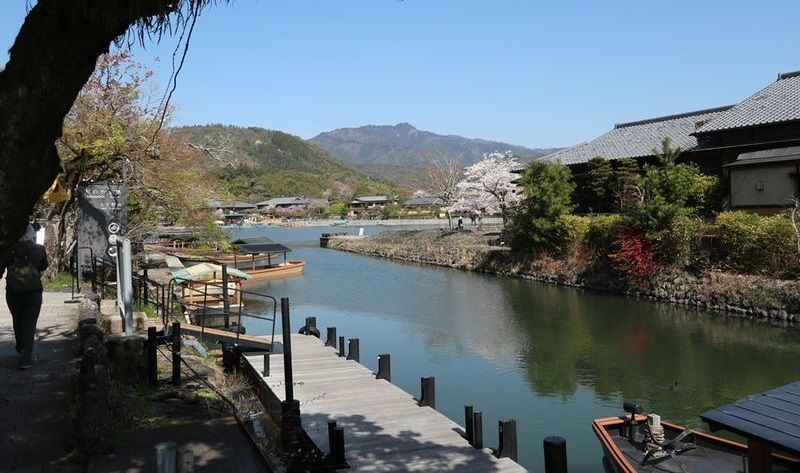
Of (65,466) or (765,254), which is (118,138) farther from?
(765,254)

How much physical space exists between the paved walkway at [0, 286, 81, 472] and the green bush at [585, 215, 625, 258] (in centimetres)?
2013

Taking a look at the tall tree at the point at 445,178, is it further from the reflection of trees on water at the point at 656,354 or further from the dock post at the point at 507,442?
the dock post at the point at 507,442

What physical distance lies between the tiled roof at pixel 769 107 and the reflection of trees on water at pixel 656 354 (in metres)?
8.02

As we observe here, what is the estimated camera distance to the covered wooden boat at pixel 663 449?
22.6 feet

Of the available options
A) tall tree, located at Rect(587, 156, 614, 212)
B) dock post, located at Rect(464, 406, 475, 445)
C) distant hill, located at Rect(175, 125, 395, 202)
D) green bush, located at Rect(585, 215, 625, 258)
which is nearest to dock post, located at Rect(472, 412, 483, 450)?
dock post, located at Rect(464, 406, 475, 445)

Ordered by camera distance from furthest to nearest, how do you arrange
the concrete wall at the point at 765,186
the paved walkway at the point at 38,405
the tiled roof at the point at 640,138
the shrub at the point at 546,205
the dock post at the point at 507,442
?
the tiled roof at the point at 640,138 → the shrub at the point at 546,205 → the concrete wall at the point at 765,186 → the dock post at the point at 507,442 → the paved walkway at the point at 38,405

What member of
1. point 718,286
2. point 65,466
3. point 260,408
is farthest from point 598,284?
point 65,466

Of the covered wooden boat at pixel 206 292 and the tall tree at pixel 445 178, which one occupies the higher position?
the tall tree at pixel 445 178

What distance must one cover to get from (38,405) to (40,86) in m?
4.29

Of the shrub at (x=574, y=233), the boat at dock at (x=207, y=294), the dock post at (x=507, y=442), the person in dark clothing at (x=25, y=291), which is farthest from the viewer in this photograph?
the shrub at (x=574, y=233)

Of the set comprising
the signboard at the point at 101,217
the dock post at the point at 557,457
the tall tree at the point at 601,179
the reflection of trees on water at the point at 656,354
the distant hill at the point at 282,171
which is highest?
the distant hill at the point at 282,171

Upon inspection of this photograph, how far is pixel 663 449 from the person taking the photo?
7.09 m

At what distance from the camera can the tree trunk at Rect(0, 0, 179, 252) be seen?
2.89 metres

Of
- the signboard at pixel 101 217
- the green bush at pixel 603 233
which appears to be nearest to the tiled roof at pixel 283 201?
the green bush at pixel 603 233
